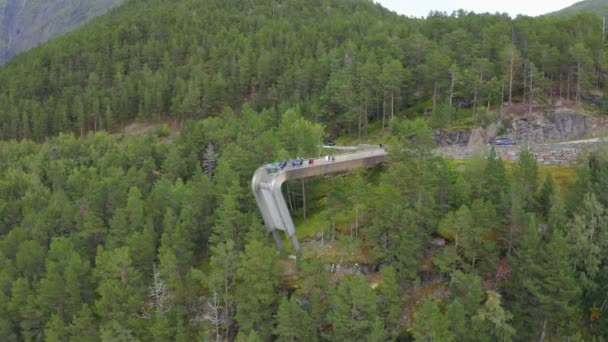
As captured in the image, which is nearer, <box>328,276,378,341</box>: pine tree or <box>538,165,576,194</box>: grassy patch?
<box>328,276,378,341</box>: pine tree

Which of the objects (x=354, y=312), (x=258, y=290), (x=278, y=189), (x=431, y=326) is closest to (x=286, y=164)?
(x=278, y=189)

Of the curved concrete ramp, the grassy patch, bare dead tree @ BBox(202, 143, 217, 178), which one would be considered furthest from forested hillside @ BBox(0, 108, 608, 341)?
bare dead tree @ BBox(202, 143, 217, 178)

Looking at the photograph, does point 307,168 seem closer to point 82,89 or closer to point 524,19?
point 524,19

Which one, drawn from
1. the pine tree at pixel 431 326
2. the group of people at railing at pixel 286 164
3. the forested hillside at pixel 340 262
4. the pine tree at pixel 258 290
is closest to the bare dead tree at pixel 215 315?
the forested hillside at pixel 340 262

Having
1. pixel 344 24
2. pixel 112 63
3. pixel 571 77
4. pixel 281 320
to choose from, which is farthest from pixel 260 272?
pixel 112 63

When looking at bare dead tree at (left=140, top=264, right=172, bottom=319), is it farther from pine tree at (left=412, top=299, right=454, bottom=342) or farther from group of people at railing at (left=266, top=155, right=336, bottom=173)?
pine tree at (left=412, top=299, right=454, bottom=342)

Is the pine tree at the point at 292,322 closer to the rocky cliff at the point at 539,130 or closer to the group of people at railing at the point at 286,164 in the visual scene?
the group of people at railing at the point at 286,164

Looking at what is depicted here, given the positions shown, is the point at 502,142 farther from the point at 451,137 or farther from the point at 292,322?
the point at 292,322

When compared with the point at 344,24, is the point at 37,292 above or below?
below
